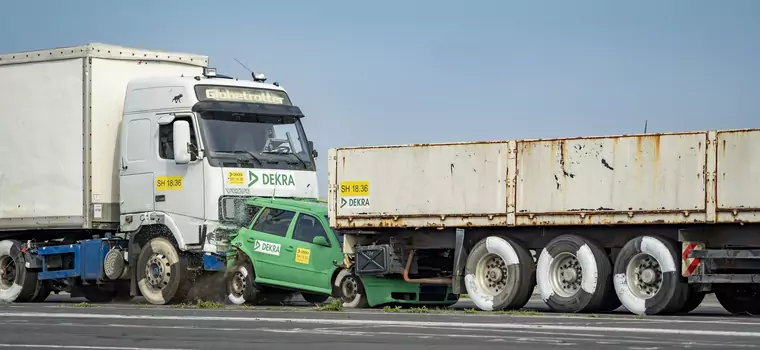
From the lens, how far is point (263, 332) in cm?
1662

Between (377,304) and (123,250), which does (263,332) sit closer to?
(377,304)

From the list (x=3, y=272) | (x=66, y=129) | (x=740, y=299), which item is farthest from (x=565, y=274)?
(x=3, y=272)

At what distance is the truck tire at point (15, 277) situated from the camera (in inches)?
1085

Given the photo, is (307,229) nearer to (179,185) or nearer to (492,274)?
(179,185)

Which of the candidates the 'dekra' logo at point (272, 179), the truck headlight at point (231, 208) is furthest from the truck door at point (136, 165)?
the 'dekra' logo at point (272, 179)

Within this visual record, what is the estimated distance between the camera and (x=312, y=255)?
2447 centimetres

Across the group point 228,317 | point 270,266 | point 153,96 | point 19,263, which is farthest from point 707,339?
point 19,263

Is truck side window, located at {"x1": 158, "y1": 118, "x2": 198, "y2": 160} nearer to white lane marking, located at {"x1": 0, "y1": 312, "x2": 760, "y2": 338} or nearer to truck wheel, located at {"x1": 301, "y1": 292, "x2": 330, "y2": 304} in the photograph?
truck wheel, located at {"x1": 301, "y1": 292, "x2": 330, "y2": 304}

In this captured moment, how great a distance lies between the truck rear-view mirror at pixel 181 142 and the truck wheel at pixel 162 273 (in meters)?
1.59

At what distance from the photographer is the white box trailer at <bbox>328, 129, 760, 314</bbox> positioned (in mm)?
20562

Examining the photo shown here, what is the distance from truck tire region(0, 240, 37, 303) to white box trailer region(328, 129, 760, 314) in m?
6.83

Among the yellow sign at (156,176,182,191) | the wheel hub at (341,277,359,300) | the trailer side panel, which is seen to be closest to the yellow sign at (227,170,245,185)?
the yellow sign at (156,176,182,191)

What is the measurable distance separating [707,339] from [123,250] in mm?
14201

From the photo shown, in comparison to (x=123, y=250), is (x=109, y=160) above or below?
above
